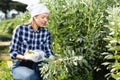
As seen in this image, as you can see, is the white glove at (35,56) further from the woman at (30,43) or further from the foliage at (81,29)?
the foliage at (81,29)

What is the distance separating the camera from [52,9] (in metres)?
5.88

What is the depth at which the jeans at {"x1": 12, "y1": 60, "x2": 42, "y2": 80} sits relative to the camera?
4792 millimetres

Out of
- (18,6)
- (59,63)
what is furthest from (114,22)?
(18,6)

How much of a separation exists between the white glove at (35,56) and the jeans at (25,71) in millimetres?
126

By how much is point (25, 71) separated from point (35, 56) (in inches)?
8.3

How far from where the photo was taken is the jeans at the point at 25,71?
4792mm

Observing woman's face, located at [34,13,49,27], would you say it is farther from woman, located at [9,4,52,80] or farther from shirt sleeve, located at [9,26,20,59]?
shirt sleeve, located at [9,26,20,59]

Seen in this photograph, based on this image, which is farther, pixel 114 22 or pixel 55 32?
pixel 55 32

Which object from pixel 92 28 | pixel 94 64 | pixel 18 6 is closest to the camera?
pixel 92 28

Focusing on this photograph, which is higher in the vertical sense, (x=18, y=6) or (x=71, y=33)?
(x=71, y=33)

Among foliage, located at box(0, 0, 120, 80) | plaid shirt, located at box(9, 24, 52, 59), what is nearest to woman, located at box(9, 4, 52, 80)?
plaid shirt, located at box(9, 24, 52, 59)

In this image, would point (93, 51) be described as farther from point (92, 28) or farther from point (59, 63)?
point (59, 63)

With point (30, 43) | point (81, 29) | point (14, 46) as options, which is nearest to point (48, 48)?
point (30, 43)

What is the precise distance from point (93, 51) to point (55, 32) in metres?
0.74
